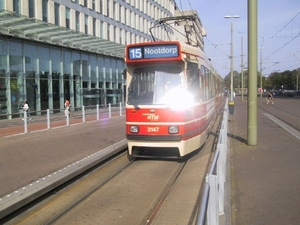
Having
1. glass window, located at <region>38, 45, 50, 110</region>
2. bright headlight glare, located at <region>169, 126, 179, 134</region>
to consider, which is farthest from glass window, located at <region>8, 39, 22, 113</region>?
bright headlight glare, located at <region>169, 126, 179, 134</region>

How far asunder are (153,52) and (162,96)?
1181 mm

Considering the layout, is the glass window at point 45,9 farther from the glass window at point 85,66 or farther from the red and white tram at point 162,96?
the red and white tram at point 162,96

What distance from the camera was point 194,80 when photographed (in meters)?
9.48

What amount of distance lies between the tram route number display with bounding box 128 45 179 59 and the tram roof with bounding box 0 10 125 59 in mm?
15674

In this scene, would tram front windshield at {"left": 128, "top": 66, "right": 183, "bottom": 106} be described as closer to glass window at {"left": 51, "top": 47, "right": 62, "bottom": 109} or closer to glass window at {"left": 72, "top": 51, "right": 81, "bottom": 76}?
glass window at {"left": 51, "top": 47, "right": 62, "bottom": 109}

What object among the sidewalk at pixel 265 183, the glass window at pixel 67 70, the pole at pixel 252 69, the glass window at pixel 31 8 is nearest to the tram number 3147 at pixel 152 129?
the sidewalk at pixel 265 183

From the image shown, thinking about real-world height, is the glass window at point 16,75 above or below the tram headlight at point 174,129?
above

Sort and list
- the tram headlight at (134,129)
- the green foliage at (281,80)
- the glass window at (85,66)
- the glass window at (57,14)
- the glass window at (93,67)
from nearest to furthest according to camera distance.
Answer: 1. the tram headlight at (134,129)
2. the glass window at (57,14)
3. the glass window at (85,66)
4. the glass window at (93,67)
5. the green foliage at (281,80)

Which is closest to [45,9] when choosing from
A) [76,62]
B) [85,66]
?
[76,62]

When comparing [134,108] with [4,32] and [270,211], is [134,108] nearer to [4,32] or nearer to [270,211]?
[270,211]

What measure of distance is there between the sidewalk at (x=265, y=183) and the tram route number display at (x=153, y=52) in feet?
10.5

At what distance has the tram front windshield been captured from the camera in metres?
8.94

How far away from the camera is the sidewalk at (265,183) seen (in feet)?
16.7

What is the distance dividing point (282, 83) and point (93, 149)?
124619mm
